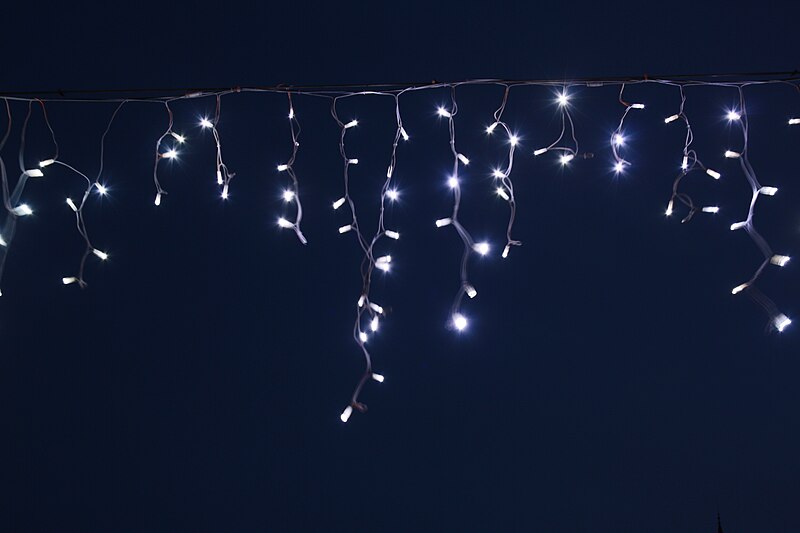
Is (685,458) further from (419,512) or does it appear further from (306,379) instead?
(306,379)

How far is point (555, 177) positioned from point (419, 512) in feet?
3.80

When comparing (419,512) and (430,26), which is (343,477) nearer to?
(419,512)

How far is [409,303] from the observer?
211 cm

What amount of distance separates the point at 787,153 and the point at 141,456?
7.60 feet

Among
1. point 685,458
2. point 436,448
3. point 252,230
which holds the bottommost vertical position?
point 436,448

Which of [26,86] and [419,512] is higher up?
[26,86]

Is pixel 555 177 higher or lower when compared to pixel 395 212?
higher

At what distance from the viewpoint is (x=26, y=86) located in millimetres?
2211

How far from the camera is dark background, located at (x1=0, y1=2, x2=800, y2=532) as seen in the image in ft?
6.75

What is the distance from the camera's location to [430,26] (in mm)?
2152

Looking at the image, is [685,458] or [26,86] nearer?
[685,458]

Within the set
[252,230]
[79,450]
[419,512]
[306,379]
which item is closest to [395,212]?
[252,230]

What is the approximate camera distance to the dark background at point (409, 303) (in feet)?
6.75

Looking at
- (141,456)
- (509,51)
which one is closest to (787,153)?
(509,51)
